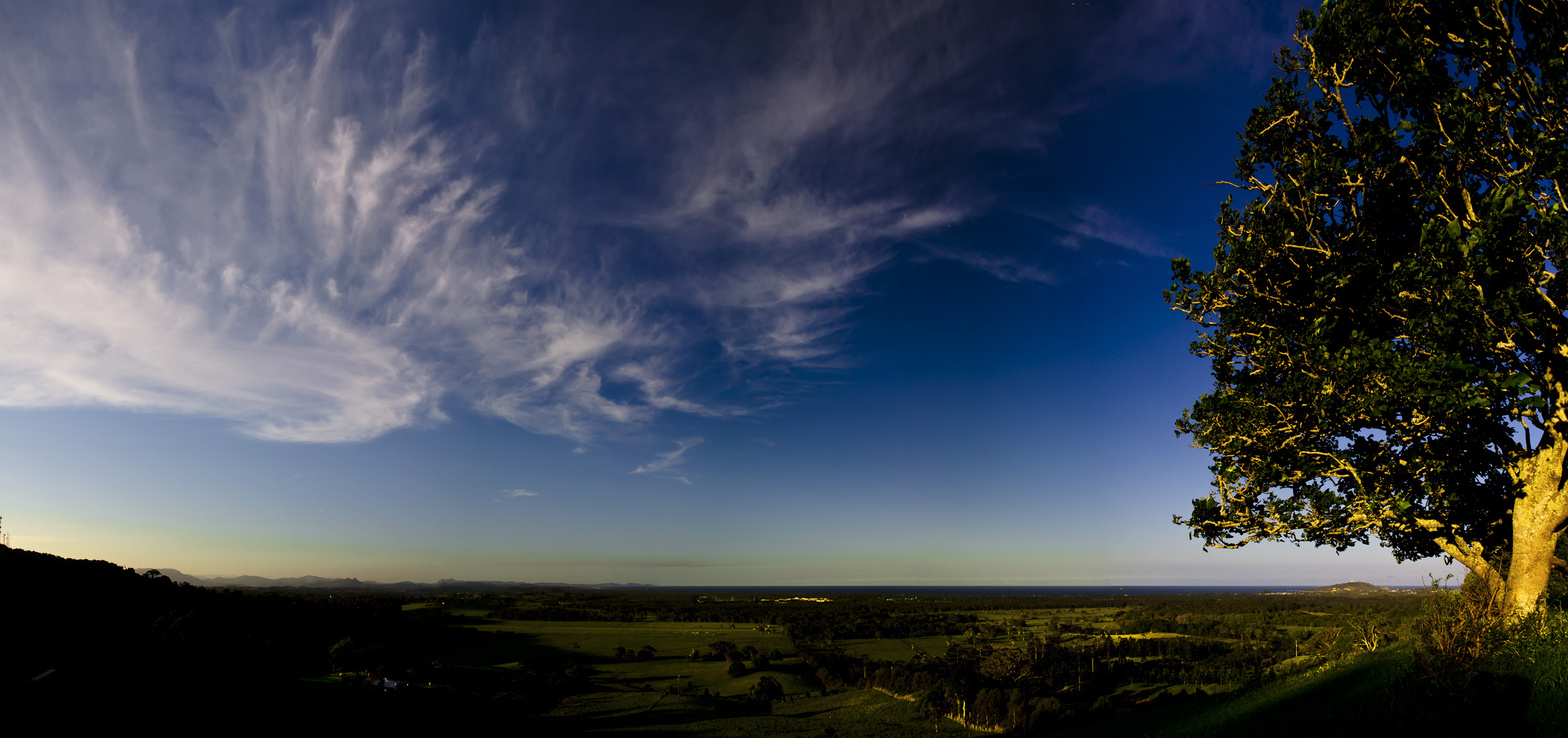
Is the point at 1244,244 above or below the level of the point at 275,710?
above

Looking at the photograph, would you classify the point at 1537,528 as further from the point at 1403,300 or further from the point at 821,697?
the point at 821,697

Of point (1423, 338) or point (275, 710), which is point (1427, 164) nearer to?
point (1423, 338)

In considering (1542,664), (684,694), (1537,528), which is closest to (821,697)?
(684,694)

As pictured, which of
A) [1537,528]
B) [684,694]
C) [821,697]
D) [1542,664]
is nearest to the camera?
[1542,664]

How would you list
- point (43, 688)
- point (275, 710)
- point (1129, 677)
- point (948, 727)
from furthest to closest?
1. point (1129, 677)
2. point (948, 727)
3. point (275, 710)
4. point (43, 688)

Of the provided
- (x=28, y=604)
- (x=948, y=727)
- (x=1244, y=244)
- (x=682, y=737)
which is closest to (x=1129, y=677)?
(x=948, y=727)

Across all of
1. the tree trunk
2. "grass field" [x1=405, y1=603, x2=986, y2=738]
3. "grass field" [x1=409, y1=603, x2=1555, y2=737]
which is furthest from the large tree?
"grass field" [x1=405, y1=603, x2=986, y2=738]

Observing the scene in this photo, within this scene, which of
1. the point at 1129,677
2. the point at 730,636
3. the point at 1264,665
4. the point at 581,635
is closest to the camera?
the point at 1264,665
